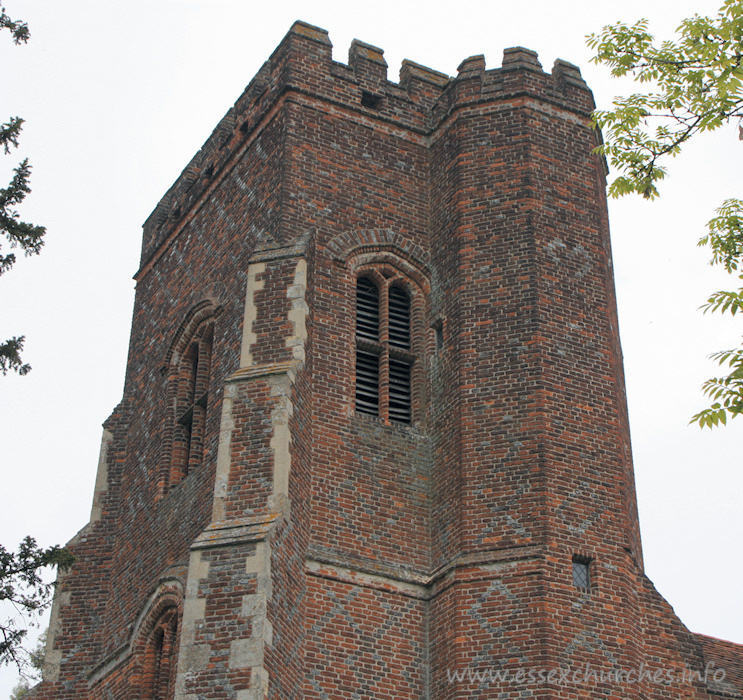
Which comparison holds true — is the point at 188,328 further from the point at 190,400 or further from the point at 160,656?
the point at 160,656

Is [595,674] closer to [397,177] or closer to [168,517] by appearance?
[168,517]

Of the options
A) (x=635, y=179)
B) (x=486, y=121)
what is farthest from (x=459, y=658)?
(x=486, y=121)

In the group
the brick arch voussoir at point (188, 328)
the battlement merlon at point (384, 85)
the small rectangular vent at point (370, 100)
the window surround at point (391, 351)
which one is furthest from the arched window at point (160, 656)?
the small rectangular vent at point (370, 100)

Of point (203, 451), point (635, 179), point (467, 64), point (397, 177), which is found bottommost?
point (635, 179)

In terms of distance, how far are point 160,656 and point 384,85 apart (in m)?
9.41

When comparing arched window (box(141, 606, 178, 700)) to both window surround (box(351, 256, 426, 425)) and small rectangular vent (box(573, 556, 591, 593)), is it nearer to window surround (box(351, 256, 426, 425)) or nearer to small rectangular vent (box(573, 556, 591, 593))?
window surround (box(351, 256, 426, 425))

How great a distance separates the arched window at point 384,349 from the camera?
1988 centimetres

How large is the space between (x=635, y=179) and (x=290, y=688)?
292 inches

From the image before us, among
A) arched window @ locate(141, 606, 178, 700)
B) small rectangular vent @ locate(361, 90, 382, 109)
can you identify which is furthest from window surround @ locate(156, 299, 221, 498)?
small rectangular vent @ locate(361, 90, 382, 109)

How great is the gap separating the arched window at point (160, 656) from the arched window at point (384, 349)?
12.9ft

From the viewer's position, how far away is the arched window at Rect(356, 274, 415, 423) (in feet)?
65.2

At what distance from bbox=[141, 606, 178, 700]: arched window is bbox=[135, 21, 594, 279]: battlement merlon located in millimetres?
7687

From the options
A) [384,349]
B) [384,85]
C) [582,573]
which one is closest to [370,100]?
[384,85]

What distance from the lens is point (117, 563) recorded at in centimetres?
2219
